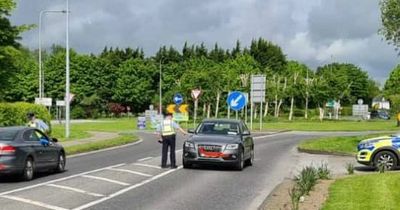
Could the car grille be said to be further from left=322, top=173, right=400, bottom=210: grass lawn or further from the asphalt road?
left=322, top=173, right=400, bottom=210: grass lawn

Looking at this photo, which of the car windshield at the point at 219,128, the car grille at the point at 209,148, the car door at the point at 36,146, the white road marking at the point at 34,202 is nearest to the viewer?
the white road marking at the point at 34,202

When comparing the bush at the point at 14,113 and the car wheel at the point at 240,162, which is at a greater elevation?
the bush at the point at 14,113

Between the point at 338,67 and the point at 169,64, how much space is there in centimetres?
4134

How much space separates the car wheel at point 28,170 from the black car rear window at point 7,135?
689 mm

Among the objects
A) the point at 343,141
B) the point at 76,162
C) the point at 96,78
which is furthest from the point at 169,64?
the point at 76,162

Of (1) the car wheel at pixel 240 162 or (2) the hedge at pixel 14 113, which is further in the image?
(2) the hedge at pixel 14 113

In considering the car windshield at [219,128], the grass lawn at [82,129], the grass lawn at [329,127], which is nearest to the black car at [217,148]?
the car windshield at [219,128]

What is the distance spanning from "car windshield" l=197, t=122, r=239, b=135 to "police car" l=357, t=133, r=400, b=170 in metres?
3.86

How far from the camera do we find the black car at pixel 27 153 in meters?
16.4

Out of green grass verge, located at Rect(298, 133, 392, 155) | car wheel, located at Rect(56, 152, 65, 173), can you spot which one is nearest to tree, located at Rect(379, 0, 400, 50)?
green grass verge, located at Rect(298, 133, 392, 155)

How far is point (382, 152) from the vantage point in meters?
20.5

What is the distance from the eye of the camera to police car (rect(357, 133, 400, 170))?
20.3 m

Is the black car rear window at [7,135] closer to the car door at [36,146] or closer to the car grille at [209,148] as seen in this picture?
the car door at [36,146]

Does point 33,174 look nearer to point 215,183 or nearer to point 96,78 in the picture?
point 215,183
